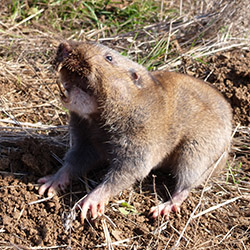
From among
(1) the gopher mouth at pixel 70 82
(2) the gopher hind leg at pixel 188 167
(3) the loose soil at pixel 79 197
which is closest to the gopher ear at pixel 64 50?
(1) the gopher mouth at pixel 70 82

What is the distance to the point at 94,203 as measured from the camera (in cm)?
369

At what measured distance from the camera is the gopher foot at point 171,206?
3.91 m

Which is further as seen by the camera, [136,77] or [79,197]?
[79,197]

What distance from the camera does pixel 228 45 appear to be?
6.33 meters

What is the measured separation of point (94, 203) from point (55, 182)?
1.48 ft

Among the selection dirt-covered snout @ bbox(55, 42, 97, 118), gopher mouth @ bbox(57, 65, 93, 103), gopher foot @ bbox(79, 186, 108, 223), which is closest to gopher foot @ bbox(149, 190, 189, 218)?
gopher foot @ bbox(79, 186, 108, 223)

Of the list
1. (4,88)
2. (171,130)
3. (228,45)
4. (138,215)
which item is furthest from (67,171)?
(228,45)

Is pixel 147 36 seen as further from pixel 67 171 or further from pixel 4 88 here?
pixel 67 171

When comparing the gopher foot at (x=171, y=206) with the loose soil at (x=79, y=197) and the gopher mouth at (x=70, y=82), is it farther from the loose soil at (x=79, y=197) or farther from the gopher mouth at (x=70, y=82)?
the gopher mouth at (x=70, y=82)

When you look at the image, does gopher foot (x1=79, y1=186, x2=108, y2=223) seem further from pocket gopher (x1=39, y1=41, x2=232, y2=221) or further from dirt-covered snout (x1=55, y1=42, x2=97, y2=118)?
dirt-covered snout (x1=55, y1=42, x2=97, y2=118)

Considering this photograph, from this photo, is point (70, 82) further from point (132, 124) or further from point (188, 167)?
point (188, 167)

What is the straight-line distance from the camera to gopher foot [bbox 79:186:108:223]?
365 cm

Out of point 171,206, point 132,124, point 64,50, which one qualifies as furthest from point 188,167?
point 64,50

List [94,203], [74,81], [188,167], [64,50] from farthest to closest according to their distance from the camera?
1. [188,167]
2. [94,203]
3. [74,81]
4. [64,50]
